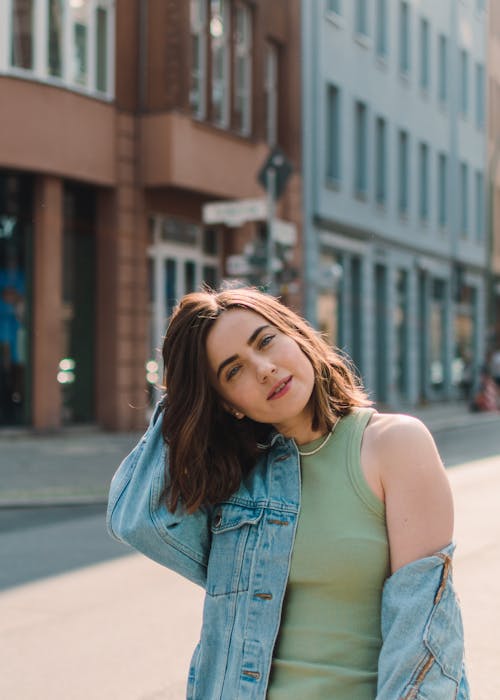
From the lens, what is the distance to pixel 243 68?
77.2ft

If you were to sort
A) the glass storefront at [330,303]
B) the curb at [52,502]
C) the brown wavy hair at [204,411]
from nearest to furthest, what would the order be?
the brown wavy hair at [204,411]
the curb at [52,502]
the glass storefront at [330,303]

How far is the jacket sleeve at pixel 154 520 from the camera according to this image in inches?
87.6

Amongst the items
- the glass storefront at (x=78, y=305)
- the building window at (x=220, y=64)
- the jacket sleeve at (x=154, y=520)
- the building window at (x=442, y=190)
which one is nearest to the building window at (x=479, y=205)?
the building window at (x=442, y=190)

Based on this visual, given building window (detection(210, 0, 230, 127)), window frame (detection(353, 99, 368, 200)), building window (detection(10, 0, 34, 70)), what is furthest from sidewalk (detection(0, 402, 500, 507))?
window frame (detection(353, 99, 368, 200))

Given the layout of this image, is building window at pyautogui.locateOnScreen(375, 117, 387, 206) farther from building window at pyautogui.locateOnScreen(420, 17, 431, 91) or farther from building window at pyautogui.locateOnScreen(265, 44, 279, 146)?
building window at pyautogui.locateOnScreen(265, 44, 279, 146)

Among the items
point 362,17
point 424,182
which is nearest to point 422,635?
point 362,17

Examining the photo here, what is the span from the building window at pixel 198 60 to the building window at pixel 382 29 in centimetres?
1103

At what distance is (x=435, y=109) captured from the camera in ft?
119

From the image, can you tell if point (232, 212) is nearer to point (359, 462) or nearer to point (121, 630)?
point (121, 630)

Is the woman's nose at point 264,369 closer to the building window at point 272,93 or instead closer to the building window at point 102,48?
the building window at point 102,48

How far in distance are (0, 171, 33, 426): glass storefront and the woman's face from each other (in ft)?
57.1

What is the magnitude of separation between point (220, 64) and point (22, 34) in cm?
482

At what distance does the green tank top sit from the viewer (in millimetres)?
Answer: 2125

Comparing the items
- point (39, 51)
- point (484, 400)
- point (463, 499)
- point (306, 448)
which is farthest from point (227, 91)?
point (306, 448)
